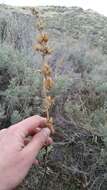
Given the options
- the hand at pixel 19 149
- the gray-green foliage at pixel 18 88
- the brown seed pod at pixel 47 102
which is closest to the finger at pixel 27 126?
the hand at pixel 19 149

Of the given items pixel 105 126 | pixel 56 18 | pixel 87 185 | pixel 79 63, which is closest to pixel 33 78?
pixel 105 126

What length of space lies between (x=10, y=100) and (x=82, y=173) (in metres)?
0.99

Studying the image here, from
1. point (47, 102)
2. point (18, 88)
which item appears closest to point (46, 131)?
point (47, 102)

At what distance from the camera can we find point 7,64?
4.16m

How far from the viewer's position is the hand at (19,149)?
3.77 feet

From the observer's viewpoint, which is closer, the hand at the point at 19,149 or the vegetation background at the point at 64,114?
the hand at the point at 19,149

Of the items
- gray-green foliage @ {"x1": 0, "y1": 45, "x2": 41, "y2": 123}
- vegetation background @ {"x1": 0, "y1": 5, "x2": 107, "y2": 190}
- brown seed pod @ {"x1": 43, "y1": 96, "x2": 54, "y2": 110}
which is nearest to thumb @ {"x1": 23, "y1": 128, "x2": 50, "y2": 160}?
brown seed pod @ {"x1": 43, "y1": 96, "x2": 54, "y2": 110}

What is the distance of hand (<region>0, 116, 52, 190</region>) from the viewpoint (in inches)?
45.3

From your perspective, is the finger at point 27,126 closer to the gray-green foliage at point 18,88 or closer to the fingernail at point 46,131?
the fingernail at point 46,131

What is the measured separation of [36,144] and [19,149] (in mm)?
58

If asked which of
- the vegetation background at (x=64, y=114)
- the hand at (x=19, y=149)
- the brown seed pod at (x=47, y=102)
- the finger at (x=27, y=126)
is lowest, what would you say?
the vegetation background at (x=64, y=114)

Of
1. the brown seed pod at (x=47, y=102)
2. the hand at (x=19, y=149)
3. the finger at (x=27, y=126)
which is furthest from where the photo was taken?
the brown seed pod at (x=47, y=102)

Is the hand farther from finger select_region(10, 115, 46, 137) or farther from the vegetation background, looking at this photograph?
the vegetation background

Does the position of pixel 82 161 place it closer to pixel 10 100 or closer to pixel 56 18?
pixel 10 100
